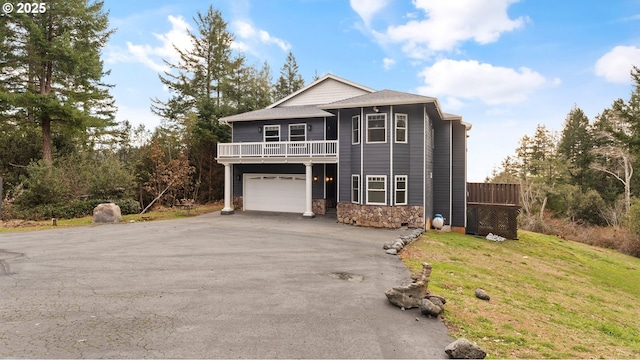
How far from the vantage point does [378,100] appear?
1427cm

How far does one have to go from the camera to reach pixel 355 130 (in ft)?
50.7

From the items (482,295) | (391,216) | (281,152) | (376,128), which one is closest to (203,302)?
(482,295)

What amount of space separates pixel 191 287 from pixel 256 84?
2699 cm

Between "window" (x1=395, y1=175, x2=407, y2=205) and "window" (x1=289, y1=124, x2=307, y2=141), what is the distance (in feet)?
21.3

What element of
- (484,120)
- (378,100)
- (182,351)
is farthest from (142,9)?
(484,120)

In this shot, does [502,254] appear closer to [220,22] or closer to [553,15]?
[553,15]

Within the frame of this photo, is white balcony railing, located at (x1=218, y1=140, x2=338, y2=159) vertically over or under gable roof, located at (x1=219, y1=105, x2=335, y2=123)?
under

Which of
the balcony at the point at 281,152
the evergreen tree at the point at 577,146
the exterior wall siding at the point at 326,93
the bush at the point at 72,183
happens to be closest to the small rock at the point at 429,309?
the balcony at the point at 281,152

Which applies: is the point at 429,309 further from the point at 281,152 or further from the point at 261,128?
the point at 261,128

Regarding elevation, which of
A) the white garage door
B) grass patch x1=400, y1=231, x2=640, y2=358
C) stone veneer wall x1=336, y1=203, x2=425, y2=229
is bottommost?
grass patch x1=400, y1=231, x2=640, y2=358

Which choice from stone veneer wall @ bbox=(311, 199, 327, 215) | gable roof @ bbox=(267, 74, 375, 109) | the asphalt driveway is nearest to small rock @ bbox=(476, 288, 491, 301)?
the asphalt driveway

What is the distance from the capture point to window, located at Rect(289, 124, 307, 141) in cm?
1831

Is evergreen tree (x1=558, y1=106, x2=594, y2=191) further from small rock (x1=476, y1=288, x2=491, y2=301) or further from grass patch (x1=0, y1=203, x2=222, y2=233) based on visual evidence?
grass patch (x1=0, y1=203, x2=222, y2=233)

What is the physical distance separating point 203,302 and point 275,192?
1394cm
